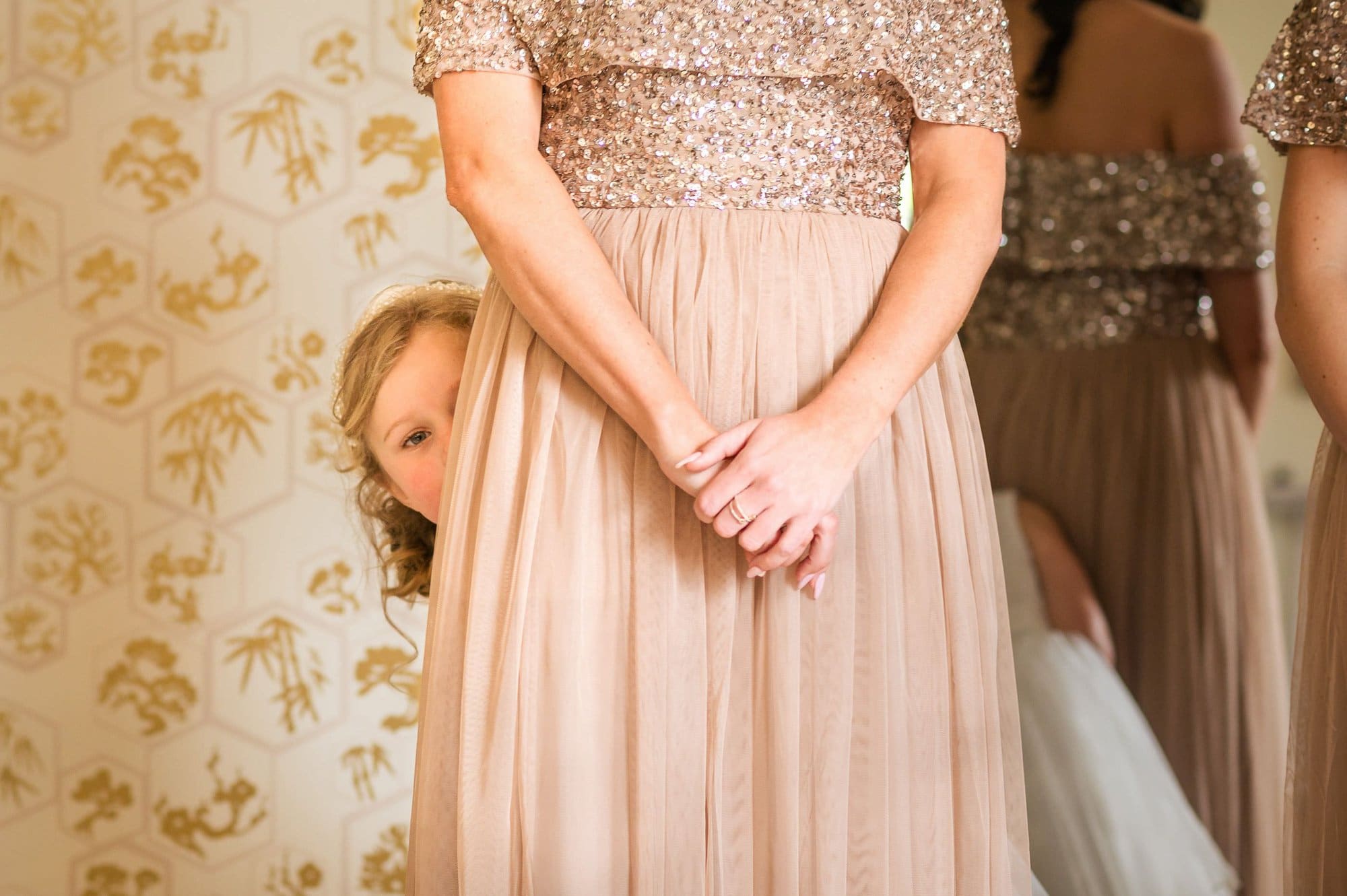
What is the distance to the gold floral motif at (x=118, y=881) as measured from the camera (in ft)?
6.13

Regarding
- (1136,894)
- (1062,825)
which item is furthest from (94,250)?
(1136,894)

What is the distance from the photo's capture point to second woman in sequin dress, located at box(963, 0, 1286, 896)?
151 cm

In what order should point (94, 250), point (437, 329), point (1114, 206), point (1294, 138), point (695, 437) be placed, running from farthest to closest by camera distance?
point (94, 250)
point (1114, 206)
point (437, 329)
point (1294, 138)
point (695, 437)

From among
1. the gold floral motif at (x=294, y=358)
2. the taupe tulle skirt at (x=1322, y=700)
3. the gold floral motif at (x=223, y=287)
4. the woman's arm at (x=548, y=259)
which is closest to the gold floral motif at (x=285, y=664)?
the gold floral motif at (x=294, y=358)

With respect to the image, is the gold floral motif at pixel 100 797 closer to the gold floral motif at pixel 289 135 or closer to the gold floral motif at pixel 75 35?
the gold floral motif at pixel 289 135

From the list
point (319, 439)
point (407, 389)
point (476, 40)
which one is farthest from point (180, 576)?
point (476, 40)

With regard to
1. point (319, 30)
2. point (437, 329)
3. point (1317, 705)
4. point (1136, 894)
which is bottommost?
point (1136, 894)

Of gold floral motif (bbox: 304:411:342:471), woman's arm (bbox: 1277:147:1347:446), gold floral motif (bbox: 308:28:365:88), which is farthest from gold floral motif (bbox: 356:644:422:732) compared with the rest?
woman's arm (bbox: 1277:147:1347:446)

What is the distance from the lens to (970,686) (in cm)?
95

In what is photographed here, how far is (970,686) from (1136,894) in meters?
0.77

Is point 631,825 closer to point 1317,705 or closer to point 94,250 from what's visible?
point 1317,705

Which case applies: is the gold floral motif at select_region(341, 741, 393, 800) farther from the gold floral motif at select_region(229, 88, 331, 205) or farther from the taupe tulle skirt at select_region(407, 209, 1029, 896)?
the taupe tulle skirt at select_region(407, 209, 1029, 896)

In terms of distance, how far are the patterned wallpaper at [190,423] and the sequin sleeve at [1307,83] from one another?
46.7 inches

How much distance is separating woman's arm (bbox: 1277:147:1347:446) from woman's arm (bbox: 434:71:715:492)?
553 millimetres
